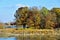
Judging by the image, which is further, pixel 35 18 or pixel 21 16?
pixel 21 16

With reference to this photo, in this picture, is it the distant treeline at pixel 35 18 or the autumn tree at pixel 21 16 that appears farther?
the autumn tree at pixel 21 16

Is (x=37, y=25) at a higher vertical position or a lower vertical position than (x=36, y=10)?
lower

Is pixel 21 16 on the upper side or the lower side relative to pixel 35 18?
upper

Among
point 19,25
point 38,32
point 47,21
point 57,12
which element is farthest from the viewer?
point 57,12

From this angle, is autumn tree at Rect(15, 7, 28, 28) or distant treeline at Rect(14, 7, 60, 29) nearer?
distant treeline at Rect(14, 7, 60, 29)

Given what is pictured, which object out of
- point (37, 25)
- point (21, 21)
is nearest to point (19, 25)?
point (21, 21)

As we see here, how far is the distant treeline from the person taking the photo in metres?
64.1

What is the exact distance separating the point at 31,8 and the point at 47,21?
6.54m

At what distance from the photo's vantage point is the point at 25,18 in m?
66.9

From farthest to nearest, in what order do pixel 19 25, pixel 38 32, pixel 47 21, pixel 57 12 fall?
pixel 57 12 → pixel 19 25 → pixel 47 21 → pixel 38 32

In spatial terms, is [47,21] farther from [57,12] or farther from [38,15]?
[57,12]

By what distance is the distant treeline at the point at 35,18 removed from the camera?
210ft

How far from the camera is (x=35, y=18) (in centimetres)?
6456

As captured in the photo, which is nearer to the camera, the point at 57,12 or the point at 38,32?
the point at 38,32
